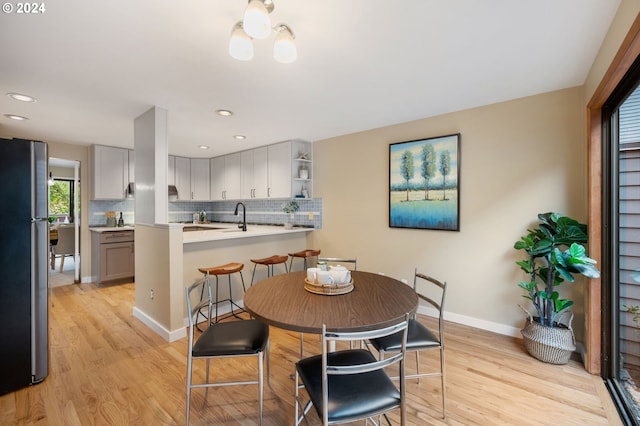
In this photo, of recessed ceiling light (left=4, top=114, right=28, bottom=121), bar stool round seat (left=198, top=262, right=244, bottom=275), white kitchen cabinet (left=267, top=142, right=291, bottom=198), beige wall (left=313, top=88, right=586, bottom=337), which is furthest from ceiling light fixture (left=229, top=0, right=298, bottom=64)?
recessed ceiling light (left=4, top=114, right=28, bottom=121)

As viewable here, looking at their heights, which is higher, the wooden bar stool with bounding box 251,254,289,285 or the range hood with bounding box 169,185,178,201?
the range hood with bounding box 169,185,178,201

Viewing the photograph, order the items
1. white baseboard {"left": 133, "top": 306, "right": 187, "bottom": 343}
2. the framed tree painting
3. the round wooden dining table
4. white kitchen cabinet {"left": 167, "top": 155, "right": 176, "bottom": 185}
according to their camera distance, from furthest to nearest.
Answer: white kitchen cabinet {"left": 167, "top": 155, "right": 176, "bottom": 185} < the framed tree painting < white baseboard {"left": 133, "top": 306, "right": 187, "bottom": 343} < the round wooden dining table

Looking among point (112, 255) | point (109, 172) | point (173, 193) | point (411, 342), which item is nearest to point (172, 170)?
point (173, 193)

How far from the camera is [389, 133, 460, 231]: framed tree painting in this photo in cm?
299

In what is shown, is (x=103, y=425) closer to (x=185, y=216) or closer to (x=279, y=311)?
(x=279, y=311)

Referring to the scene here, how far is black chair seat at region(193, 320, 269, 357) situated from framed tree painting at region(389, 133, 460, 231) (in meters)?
2.19

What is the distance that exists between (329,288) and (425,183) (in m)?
2.04

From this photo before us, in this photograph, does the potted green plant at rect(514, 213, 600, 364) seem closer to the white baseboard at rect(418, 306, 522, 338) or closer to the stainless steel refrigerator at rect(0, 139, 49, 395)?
the white baseboard at rect(418, 306, 522, 338)

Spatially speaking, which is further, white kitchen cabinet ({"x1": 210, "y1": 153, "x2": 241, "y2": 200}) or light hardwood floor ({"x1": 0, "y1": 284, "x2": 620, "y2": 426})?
white kitchen cabinet ({"x1": 210, "y1": 153, "x2": 241, "y2": 200})

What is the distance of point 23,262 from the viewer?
75.5 inches

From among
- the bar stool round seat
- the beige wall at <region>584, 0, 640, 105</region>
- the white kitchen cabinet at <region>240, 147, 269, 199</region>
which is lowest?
the bar stool round seat

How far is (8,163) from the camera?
1865 mm

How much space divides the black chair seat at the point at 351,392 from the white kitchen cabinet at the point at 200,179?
200 inches

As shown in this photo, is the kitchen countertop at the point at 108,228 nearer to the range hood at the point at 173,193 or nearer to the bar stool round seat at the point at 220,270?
the range hood at the point at 173,193
